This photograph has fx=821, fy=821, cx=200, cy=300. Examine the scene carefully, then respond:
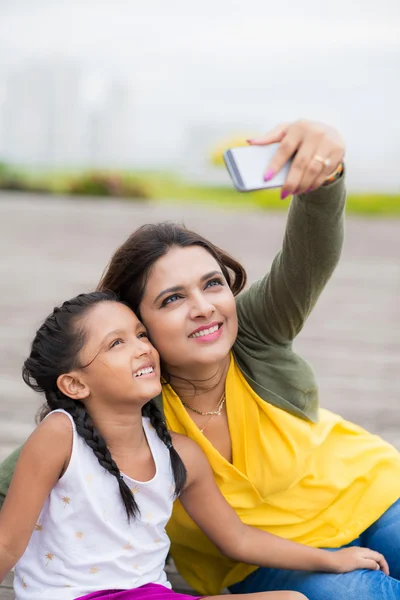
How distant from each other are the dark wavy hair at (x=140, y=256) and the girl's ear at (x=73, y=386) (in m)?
0.23

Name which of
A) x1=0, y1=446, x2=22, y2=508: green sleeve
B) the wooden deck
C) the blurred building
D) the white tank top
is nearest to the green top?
x1=0, y1=446, x2=22, y2=508: green sleeve

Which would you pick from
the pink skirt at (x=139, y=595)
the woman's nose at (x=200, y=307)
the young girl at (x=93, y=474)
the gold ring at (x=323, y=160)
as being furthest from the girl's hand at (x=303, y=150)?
the pink skirt at (x=139, y=595)

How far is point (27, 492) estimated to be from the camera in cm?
151

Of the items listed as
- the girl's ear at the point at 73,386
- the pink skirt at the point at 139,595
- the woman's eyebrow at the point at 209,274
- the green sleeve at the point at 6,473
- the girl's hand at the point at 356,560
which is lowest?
the girl's hand at the point at 356,560

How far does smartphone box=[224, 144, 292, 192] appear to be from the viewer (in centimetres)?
131

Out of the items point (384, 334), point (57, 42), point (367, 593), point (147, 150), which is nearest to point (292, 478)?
point (367, 593)

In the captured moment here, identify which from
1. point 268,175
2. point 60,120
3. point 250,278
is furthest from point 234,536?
point 60,120

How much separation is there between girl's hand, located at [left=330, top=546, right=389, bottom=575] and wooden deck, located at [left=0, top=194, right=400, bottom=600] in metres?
0.79

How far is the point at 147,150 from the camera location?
15.9 m

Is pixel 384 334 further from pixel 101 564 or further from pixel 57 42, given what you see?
pixel 57 42

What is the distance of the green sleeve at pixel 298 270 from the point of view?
1.61m

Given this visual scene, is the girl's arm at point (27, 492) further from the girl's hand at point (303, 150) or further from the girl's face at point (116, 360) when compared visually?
the girl's hand at point (303, 150)

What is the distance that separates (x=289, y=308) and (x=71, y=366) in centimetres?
50

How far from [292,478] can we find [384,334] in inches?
125
